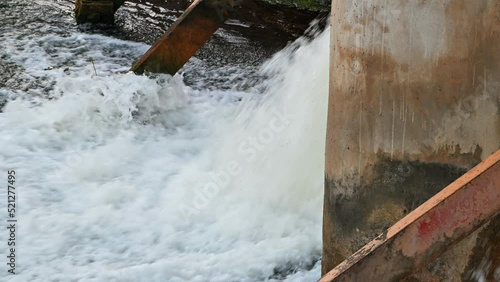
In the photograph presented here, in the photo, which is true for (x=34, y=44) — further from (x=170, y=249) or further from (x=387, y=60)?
(x=387, y=60)

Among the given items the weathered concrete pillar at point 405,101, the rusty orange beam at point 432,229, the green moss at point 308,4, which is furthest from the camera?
the green moss at point 308,4

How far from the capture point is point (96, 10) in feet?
28.1

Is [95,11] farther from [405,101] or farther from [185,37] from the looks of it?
[405,101]

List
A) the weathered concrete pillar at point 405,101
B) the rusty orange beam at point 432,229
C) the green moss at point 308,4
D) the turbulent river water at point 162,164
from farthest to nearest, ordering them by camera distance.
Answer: the green moss at point 308,4 < the turbulent river water at point 162,164 < the weathered concrete pillar at point 405,101 < the rusty orange beam at point 432,229

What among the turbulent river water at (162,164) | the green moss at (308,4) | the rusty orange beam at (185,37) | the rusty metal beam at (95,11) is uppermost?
the rusty orange beam at (185,37)

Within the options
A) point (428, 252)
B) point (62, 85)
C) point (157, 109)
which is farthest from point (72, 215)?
point (428, 252)

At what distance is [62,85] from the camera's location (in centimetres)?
682

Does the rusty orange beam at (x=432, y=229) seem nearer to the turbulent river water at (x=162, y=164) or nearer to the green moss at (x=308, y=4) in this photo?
the turbulent river water at (x=162, y=164)

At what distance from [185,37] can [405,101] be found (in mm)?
3355

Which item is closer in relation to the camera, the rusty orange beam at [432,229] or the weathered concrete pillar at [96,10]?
the rusty orange beam at [432,229]

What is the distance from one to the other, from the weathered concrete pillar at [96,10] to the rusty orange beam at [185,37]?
97.0 inches

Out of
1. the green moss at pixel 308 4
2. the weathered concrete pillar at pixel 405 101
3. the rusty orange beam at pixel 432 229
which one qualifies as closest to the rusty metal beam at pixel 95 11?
the green moss at pixel 308 4

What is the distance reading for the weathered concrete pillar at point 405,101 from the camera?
288 cm

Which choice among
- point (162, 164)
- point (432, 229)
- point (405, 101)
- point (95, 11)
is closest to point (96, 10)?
point (95, 11)
